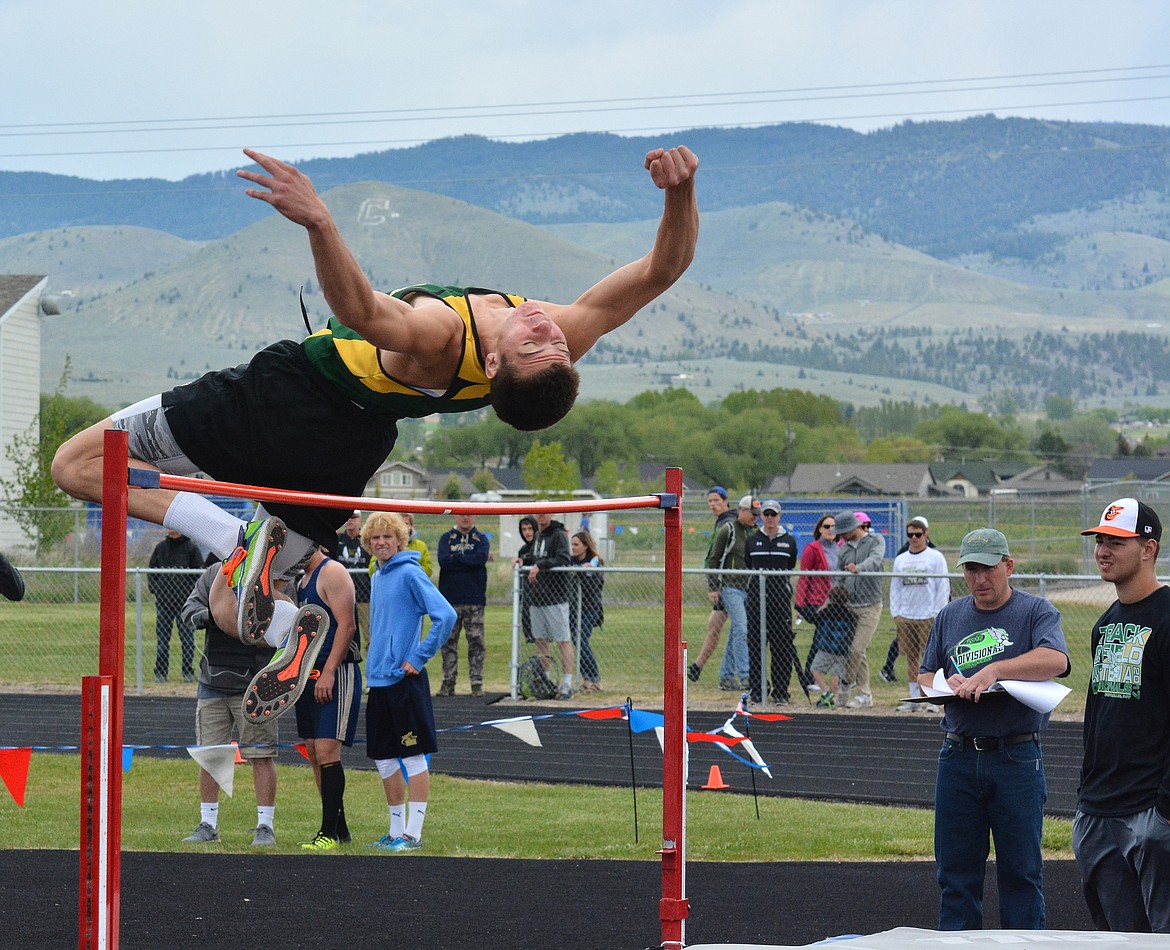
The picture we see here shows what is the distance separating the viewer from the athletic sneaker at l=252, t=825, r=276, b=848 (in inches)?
337

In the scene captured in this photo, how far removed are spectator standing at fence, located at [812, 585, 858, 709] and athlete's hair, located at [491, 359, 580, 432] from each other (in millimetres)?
9360

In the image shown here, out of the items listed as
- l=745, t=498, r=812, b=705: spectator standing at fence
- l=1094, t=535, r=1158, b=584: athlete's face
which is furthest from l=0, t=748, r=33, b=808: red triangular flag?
l=745, t=498, r=812, b=705: spectator standing at fence

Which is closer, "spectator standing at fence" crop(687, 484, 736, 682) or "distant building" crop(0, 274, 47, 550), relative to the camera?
"spectator standing at fence" crop(687, 484, 736, 682)

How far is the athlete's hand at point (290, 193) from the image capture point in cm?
372

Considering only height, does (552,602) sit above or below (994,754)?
above

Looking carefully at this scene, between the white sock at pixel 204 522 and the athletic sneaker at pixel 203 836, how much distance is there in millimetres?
3893

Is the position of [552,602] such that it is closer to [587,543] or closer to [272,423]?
[587,543]

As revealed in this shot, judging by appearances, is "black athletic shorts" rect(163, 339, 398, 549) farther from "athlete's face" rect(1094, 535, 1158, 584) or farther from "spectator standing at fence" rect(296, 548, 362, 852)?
"spectator standing at fence" rect(296, 548, 362, 852)

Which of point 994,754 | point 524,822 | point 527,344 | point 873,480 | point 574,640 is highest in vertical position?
point 873,480

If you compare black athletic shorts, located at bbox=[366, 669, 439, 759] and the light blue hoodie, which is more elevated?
the light blue hoodie

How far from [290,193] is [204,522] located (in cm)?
175

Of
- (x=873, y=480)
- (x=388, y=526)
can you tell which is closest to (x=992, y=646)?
(x=388, y=526)

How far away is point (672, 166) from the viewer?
4.30 m

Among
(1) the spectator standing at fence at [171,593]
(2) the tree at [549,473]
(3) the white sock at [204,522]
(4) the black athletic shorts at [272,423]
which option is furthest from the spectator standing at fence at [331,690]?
(2) the tree at [549,473]
